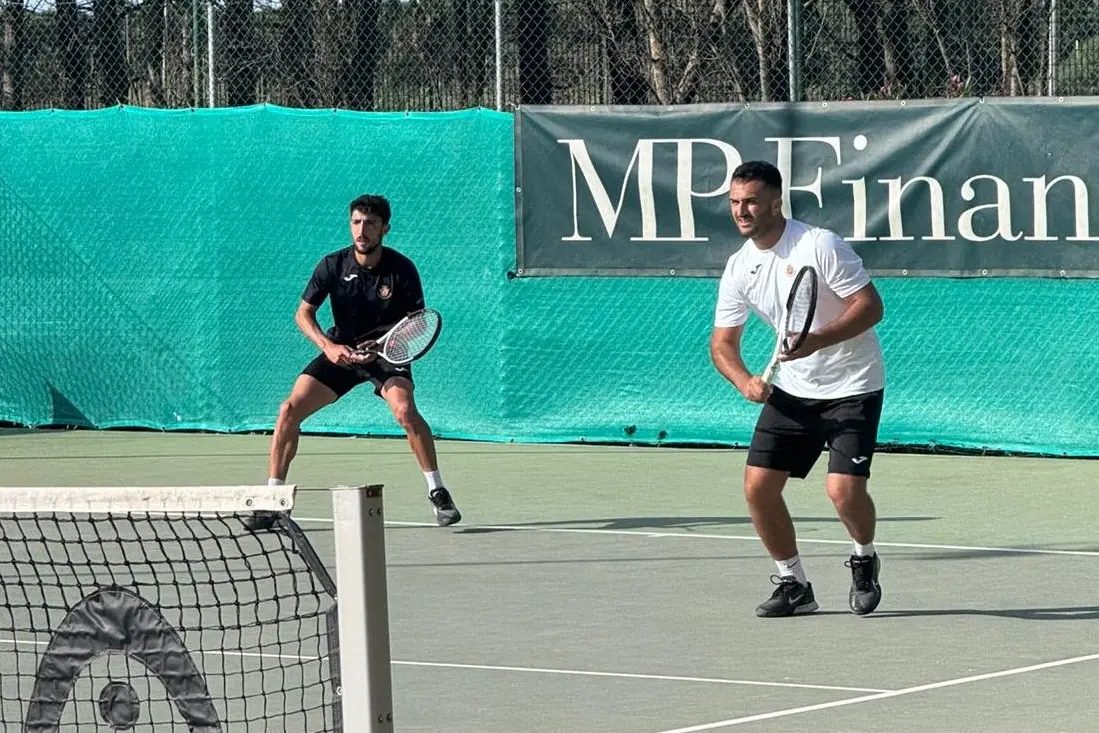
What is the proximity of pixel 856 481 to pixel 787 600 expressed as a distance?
0.47m

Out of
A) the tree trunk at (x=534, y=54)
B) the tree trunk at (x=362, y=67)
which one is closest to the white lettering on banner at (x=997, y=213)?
the tree trunk at (x=534, y=54)

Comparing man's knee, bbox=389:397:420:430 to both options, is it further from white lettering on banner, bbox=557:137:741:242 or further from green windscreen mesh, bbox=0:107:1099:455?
white lettering on banner, bbox=557:137:741:242

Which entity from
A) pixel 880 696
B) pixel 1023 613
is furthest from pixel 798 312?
pixel 880 696

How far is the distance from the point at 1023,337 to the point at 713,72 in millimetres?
2743

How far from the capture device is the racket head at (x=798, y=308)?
765 cm

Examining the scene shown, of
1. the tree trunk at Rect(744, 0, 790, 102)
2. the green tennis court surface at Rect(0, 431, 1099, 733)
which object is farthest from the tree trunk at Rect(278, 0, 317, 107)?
the tree trunk at Rect(744, 0, 790, 102)

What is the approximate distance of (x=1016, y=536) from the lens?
9891mm

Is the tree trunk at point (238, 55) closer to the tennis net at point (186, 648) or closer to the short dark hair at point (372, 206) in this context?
the short dark hair at point (372, 206)

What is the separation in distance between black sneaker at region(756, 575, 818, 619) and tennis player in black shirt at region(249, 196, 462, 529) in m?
2.66

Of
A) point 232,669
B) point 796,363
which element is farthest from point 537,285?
point 232,669

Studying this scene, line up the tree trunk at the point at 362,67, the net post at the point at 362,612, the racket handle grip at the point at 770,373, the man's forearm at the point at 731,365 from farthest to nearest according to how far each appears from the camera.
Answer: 1. the tree trunk at the point at 362,67
2. the man's forearm at the point at 731,365
3. the racket handle grip at the point at 770,373
4. the net post at the point at 362,612

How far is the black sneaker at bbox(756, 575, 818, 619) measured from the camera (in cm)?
788

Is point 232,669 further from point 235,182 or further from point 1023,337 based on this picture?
point 235,182

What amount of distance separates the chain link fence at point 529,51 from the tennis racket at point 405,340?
351 cm
